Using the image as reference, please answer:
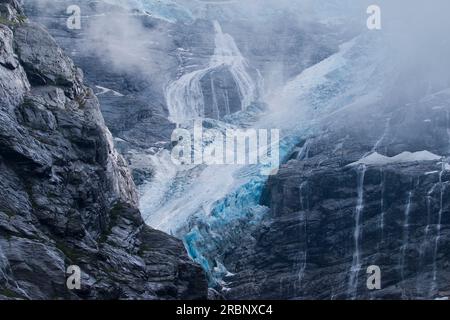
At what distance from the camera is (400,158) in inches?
4500

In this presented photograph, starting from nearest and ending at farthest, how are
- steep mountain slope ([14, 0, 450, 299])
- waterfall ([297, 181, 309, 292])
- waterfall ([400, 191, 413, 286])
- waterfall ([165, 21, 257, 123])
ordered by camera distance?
waterfall ([400, 191, 413, 286]) < waterfall ([297, 181, 309, 292]) < steep mountain slope ([14, 0, 450, 299]) < waterfall ([165, 21, 257, 123])

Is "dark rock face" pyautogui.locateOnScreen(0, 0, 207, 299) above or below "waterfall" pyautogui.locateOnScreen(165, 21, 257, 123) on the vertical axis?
below

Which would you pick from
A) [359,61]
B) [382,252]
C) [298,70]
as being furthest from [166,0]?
[382,252]

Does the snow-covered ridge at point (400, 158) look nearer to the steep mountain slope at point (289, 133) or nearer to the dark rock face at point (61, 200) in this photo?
the steep mountain slope at point (289, 133)

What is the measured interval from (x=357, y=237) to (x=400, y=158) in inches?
602

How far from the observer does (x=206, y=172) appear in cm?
12525

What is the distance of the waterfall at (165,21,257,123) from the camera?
5881 inches

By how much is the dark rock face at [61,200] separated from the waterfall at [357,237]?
75.0 ft

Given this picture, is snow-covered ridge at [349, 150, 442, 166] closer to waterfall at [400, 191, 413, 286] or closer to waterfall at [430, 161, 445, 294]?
waterfall at [430, 161, 445, 294]

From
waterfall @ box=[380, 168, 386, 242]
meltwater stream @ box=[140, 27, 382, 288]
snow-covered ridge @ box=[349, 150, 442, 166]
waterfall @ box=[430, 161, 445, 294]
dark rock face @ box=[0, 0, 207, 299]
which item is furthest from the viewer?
snow-covered ridge @ box=[349, 150, 442, 166]

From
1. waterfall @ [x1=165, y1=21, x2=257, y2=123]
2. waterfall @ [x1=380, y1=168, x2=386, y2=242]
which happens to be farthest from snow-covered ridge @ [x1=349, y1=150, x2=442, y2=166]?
waterfall @ [x1=165, y1=21, x2=257, y2=123]

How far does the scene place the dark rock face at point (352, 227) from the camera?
3757 inches

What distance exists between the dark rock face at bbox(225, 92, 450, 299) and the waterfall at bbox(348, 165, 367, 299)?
0.33ft

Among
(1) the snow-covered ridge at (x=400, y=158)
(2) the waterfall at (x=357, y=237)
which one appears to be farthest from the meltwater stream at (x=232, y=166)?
(1) the snow-covered ridge at (x=400, y=158)
